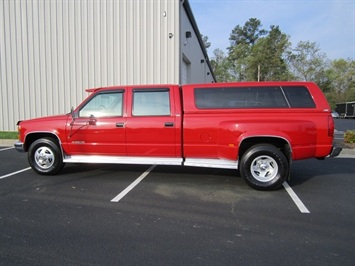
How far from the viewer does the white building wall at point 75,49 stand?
12062mm

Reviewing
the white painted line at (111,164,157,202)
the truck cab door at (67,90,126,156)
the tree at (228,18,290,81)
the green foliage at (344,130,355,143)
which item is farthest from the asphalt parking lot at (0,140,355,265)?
the tree at (228,18,290,81)

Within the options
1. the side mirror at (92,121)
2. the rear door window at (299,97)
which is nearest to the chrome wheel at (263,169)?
the rear door window at (299,97)

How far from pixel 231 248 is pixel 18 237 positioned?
2538 mm

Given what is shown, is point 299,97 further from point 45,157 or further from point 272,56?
point 272,56

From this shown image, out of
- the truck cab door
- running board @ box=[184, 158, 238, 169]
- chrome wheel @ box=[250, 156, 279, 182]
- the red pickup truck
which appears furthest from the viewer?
the truck cab door

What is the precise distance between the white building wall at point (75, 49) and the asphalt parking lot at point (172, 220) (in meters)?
7.39

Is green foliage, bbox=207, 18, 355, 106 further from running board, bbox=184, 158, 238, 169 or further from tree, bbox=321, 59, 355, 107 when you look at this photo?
running board, bbox=184, 158, 238, 169

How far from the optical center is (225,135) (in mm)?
5133

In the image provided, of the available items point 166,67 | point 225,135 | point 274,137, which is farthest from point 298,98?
point 166,67

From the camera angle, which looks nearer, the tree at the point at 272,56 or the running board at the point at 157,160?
the running board at the point at 157,160

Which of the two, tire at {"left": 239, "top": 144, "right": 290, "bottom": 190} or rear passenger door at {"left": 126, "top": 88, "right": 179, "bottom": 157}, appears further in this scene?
rear passenger door at {"left": 126, "top": 88, "right": 179, "bottom": 157}

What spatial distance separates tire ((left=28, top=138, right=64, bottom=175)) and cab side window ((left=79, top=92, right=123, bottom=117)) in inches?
38.9

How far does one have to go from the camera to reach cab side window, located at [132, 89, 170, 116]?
5562 mm

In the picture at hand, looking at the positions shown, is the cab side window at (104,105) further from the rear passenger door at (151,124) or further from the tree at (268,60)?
the tree at (268,60)
